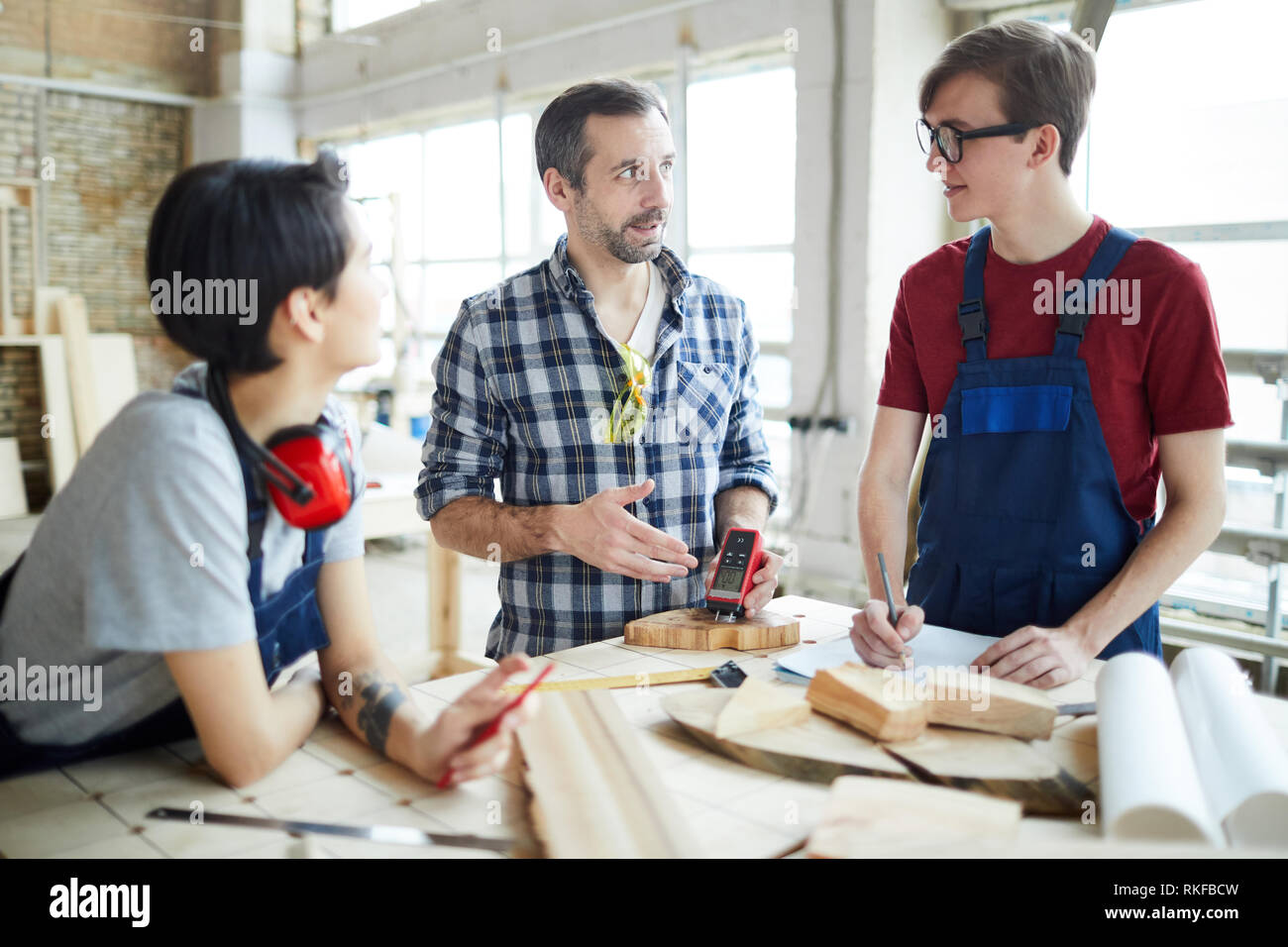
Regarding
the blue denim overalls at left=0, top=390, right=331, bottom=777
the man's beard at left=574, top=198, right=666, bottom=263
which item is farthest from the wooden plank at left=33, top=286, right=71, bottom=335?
the blue denim overalls at left=0, top=390, right=331, bottom=777

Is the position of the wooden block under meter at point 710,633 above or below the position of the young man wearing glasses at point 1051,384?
below

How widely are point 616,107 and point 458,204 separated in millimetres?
5640

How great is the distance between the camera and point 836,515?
4688mm

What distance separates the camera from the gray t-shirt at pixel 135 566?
1.15m

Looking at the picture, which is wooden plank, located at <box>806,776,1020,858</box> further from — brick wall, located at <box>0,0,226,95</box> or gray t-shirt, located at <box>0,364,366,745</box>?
brick wall, located at <box>0,0,226,95</box>

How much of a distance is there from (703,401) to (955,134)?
742mm

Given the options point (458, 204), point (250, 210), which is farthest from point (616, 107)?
point (458, 204)

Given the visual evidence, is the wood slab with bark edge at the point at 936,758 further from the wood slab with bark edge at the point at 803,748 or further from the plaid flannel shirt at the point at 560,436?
the plaid flannel shirt at the point at 560,436

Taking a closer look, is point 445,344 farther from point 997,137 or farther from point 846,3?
point 846,3

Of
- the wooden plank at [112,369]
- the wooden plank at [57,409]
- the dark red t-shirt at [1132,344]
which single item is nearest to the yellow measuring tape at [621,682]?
the dark red t-shirt at [1132,344]

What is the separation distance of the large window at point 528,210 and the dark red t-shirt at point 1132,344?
2280mm

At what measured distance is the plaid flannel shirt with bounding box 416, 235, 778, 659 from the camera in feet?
6.88

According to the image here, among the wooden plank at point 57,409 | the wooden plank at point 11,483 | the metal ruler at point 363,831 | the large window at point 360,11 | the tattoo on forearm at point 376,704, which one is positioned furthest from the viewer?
the large window at point 360,11

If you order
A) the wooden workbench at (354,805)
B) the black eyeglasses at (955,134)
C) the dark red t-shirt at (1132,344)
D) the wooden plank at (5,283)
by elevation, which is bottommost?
the wooden workbench at (354,805)
